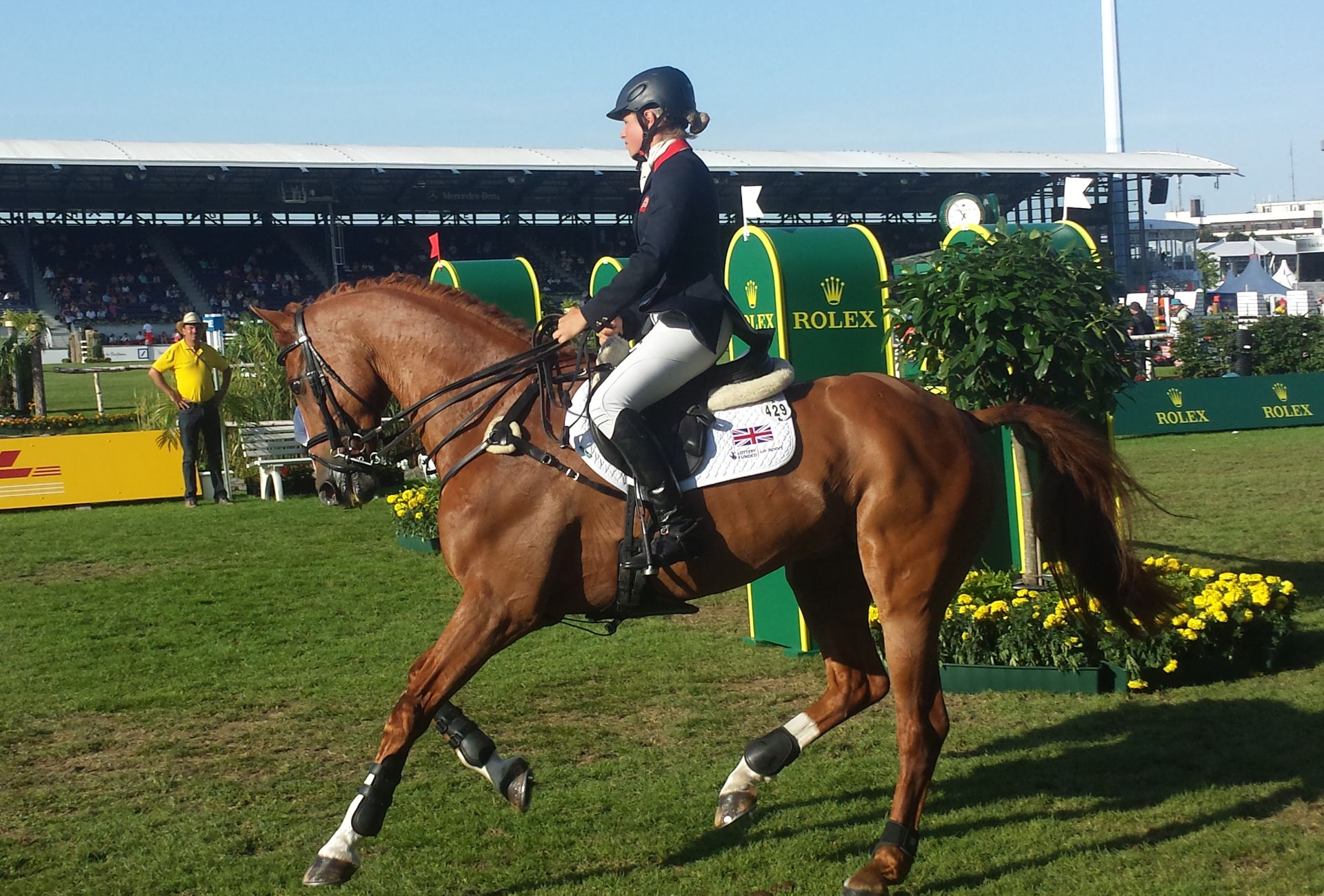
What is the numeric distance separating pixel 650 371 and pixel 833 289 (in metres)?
3.43

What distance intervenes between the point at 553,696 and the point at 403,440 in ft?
8.04

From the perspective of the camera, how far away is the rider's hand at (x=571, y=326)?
4.66 metres

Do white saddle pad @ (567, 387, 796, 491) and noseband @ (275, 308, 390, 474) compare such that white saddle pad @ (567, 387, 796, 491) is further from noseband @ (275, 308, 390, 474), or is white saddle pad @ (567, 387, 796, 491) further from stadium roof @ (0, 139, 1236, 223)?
stadium roof @ (0, 139, 1236, 223)

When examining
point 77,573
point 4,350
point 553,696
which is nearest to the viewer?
point 553,696

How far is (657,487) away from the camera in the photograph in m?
4.50

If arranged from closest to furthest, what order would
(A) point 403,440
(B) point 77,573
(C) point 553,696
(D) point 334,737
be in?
(A) point 403,440 → (D) point 334,737 → (C) point 553,696 → (B) point 77,573

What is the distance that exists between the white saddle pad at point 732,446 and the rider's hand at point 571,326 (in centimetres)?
21

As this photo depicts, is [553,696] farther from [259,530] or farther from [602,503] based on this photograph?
[259,530]

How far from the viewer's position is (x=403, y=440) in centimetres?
499

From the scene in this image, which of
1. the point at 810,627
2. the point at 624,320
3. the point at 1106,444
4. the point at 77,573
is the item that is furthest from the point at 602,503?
the point at 77,573

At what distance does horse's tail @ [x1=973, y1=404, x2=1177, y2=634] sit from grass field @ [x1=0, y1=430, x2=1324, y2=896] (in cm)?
37

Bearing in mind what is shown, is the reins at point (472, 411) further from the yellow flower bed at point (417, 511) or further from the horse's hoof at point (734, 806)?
the yellow flower bed at point (417, 511)

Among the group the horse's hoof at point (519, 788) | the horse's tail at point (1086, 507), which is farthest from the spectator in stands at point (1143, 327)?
the horse's hoof at point (519, 788)

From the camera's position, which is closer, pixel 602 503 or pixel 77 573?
pixel 602 503
